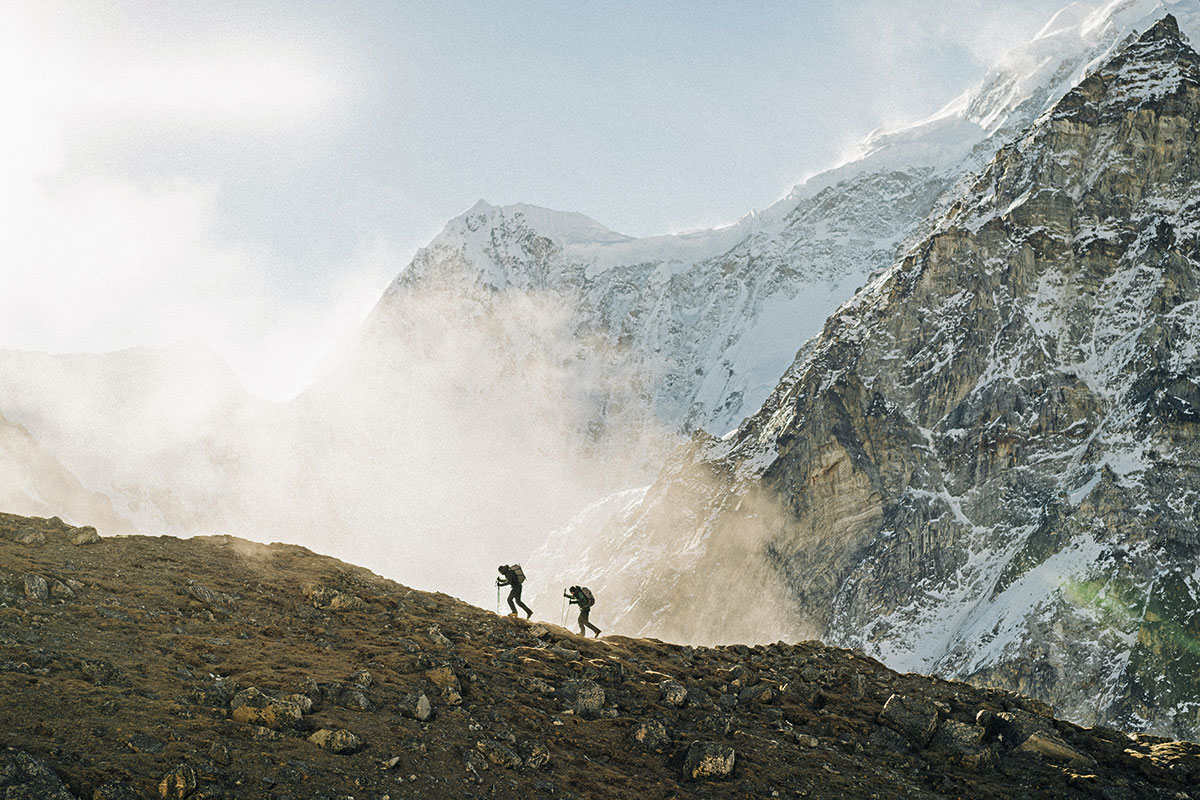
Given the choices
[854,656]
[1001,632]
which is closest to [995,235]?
[1001,632]

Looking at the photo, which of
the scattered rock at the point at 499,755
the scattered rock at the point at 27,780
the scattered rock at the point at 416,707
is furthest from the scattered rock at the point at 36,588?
the scattered rock at the point at 499,755

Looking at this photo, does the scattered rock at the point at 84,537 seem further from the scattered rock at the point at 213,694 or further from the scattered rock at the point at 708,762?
the scattered rock at the point at 708,762

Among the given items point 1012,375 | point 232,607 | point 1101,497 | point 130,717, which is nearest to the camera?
point 130,717

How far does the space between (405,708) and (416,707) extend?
0.18 metres

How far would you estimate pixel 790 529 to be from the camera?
153 metres

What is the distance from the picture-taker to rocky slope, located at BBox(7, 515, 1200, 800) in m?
13.2

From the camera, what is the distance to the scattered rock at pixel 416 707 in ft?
51.4

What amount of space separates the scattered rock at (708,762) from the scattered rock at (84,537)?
1355cm

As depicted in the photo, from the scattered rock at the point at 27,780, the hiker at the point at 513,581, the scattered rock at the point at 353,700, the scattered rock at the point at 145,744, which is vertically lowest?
the scattered rock at the point at 27,780

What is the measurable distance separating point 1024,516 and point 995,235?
45.2 metres

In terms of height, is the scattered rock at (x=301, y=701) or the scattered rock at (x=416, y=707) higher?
the scattered rock at (x=301, y=701)

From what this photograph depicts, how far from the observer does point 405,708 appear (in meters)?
15.7

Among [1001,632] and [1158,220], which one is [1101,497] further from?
[1158,220]

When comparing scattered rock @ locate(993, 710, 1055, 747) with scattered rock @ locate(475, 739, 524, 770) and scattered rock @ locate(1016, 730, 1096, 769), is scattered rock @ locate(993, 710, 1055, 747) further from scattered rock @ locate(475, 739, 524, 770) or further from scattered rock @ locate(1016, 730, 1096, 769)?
scattered rock @ locate(475, 739, 524, 770)
